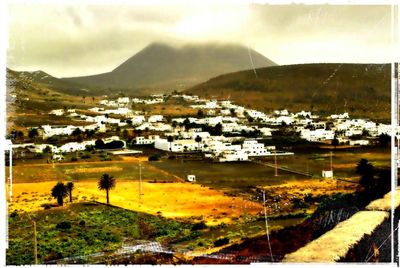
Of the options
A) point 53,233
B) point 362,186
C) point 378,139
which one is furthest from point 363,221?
point 53,233

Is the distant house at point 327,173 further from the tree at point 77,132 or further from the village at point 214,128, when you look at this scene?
the tree at point 77,132

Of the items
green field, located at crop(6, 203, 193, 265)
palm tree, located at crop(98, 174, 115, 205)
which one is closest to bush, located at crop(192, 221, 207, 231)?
green field, located at crop(6, 203, 193, 265)

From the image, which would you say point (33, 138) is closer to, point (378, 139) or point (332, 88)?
point (332, 88)

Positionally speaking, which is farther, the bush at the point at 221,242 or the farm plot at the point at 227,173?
the farm plot at the point at 227,173

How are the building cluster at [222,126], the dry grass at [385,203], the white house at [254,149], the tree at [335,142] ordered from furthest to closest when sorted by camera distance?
the tree at [335,142], the white house at [254,149], the building cluster at [222,126], the dry grass at [385,203]

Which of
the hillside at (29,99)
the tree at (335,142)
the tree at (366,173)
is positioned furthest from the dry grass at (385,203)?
the hillside at (29,99)

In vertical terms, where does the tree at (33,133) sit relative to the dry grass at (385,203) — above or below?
above

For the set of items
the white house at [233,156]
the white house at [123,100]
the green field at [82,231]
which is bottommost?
the green field at [82,231]

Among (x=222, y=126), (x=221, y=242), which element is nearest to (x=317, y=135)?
(x=222, y=126)
